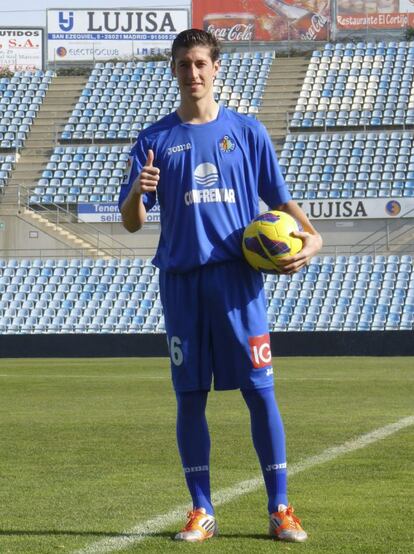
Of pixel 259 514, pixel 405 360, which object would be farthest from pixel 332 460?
pixel 405 360

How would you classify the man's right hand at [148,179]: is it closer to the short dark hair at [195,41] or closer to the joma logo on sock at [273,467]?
the short dark hair at [195,41]

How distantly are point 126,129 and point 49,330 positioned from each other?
10920 millimetres

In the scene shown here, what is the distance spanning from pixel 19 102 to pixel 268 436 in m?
36.3

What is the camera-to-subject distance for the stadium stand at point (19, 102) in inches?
1508

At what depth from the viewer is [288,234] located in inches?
209

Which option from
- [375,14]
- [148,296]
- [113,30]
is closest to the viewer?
[148,296]

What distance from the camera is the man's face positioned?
5238mm

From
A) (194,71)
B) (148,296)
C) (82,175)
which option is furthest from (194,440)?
(82,175)

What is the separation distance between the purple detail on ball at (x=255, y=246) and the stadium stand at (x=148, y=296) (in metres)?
21.6

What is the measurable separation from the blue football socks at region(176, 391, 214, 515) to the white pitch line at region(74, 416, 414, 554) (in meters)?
0.24

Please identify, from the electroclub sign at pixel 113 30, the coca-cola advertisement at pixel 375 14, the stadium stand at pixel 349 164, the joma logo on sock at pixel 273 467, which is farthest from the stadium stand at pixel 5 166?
the joma logo on sock at pixel 273 467

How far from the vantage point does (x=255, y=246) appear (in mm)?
5156

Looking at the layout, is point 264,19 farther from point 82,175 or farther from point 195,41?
point 195,41

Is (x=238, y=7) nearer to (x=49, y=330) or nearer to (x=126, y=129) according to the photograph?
(x=126, y=129)
